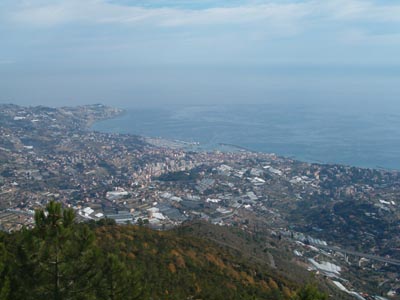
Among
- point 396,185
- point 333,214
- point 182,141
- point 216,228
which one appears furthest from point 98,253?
point 182,141

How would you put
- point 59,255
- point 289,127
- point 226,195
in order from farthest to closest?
point 289,127, point 226,195, point 59,255

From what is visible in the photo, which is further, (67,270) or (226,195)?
(226,195)

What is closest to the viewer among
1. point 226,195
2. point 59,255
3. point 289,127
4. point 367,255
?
point 59,255

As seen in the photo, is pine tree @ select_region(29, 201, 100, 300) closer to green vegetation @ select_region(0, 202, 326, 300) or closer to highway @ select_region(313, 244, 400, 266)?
green vegetation @ select_region(0, 202, 326, 300)

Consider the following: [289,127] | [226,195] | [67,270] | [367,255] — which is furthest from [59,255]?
[289,127]

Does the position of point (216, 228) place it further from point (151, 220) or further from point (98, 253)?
point (98, 253)

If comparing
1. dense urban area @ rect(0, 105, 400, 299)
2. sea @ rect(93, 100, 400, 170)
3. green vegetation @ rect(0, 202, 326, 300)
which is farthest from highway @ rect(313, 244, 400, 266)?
sea @ rect(93, 100, 400, 170)

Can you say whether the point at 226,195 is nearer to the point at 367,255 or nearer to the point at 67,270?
A: the point at 367,255
